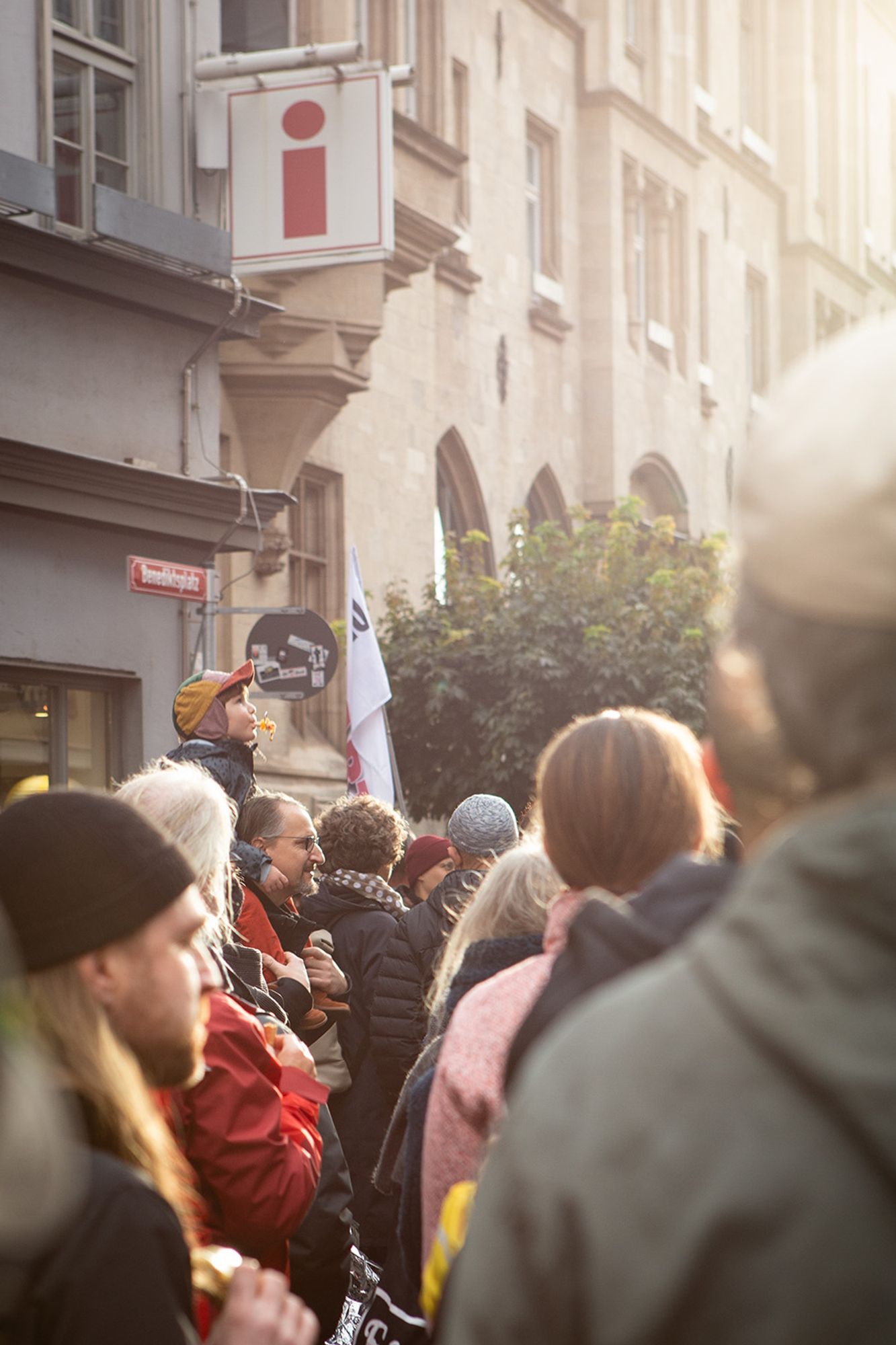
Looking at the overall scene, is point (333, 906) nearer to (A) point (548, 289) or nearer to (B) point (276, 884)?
(B) point (276, 884)

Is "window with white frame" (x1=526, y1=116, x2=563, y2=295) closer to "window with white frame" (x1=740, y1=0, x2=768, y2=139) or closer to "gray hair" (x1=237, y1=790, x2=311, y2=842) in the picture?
"window with white frame" (x1=740, y1=0, x2=768, y2=139)

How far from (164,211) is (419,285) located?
300 inches

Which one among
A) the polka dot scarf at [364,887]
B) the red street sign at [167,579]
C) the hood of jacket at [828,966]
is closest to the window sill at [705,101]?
the red street sign at [167,579]

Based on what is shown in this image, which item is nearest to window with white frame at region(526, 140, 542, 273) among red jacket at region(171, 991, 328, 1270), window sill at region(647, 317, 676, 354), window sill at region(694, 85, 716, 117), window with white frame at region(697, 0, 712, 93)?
window sill at region(647, 317, 676, 354)

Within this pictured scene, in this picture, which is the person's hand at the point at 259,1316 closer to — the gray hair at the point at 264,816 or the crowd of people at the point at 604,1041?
the crowd of people at the point at 604,1041

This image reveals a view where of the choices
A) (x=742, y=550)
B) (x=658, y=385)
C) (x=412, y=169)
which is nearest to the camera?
(x=742, y=550)

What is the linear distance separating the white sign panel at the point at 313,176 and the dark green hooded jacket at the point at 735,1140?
13.0 meters

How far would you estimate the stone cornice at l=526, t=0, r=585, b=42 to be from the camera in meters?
23.7

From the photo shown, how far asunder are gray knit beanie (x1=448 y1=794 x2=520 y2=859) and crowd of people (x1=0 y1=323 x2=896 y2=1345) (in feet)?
10.3

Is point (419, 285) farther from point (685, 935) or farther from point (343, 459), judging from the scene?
point (685, 935)

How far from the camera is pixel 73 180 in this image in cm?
1293

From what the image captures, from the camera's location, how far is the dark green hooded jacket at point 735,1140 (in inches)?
46.0

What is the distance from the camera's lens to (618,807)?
2715 millimetres

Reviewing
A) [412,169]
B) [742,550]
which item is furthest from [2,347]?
[742,550]
